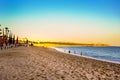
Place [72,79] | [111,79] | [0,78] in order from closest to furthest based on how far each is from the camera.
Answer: [0,78], [72,79], [111,79]

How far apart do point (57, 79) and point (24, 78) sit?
87.4 inches

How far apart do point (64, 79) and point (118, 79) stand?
4678 millimetres

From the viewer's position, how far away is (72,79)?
13.4 m

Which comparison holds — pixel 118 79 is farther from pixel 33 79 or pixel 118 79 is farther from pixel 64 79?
pixel 33 79

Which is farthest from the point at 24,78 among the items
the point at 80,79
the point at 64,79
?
the point at 80,79

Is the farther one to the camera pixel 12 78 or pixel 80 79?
pixel 80 79

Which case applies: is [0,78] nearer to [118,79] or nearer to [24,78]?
Result: [24,78]

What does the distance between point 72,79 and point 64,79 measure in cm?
63

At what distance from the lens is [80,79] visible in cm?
1363

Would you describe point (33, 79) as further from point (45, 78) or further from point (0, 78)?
point (0, 78)

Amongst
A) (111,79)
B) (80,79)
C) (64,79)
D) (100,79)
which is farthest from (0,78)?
(111,79)

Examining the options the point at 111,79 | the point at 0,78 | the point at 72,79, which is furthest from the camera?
the point at 111,79

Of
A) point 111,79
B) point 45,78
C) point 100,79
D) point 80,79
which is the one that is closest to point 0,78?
point 45,78

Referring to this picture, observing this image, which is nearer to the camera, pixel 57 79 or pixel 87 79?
pixel 57 79
